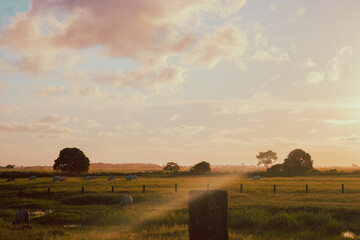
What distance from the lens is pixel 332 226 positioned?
2053 cm

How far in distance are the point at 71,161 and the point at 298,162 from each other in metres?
59.1

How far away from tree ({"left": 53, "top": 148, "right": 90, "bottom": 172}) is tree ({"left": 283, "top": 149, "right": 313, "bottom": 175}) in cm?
5340

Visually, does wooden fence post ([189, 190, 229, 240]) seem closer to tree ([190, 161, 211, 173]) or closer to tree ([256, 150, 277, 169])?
tree ([190, 161, 211, 173])

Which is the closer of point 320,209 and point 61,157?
point 320,209

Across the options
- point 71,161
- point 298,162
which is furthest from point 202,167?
point 71,161

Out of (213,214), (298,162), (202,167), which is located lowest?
(213,214)

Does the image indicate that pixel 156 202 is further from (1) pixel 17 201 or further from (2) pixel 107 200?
(1) pixel 17 201

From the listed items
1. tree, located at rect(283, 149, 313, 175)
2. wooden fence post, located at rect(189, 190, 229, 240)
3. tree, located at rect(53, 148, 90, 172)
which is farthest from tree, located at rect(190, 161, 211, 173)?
wooden fence post, located at rect(189, 190, 229, 240)

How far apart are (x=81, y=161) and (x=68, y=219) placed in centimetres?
7129

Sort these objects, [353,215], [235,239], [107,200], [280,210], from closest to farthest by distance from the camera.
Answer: [235,239], [353,215], [280,210], [107,200]

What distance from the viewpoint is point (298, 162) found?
87.9 m

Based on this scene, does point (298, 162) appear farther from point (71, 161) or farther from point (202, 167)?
point (71, 161)

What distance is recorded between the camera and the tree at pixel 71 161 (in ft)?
303

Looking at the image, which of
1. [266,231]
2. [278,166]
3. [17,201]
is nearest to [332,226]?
[266,231]
